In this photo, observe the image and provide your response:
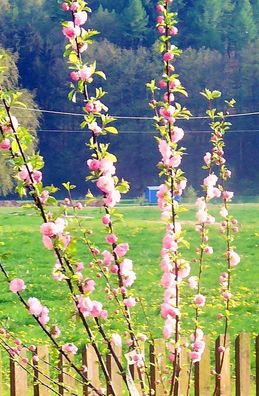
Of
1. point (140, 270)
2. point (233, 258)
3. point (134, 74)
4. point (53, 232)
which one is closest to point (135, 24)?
point (134, 74)

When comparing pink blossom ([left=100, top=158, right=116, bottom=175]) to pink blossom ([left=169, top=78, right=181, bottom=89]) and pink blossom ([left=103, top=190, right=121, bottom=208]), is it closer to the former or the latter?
pink blossom ([left=103, top=190, right=121, bottom=208])

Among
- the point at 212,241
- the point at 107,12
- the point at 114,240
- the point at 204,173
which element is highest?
the point at 107,12

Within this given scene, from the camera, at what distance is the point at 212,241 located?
463 centimetres

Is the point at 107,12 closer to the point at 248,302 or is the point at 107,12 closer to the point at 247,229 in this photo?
the point at 247,229

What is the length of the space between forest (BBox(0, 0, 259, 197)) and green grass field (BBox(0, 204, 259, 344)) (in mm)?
1437

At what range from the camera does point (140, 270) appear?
4.30 metres

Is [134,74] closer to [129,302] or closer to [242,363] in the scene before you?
[242,363]

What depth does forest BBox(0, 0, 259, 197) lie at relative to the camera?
695cm

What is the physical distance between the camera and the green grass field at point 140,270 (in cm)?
349

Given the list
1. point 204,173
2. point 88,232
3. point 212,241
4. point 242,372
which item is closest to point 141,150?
point 204,173

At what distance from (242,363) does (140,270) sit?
8.12 ft

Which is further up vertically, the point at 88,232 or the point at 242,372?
the point at 88,232

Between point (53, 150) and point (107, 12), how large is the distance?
1699 mm

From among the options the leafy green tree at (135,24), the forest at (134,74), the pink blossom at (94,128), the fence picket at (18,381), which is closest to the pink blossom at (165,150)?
the pink blossom at (94,128)
